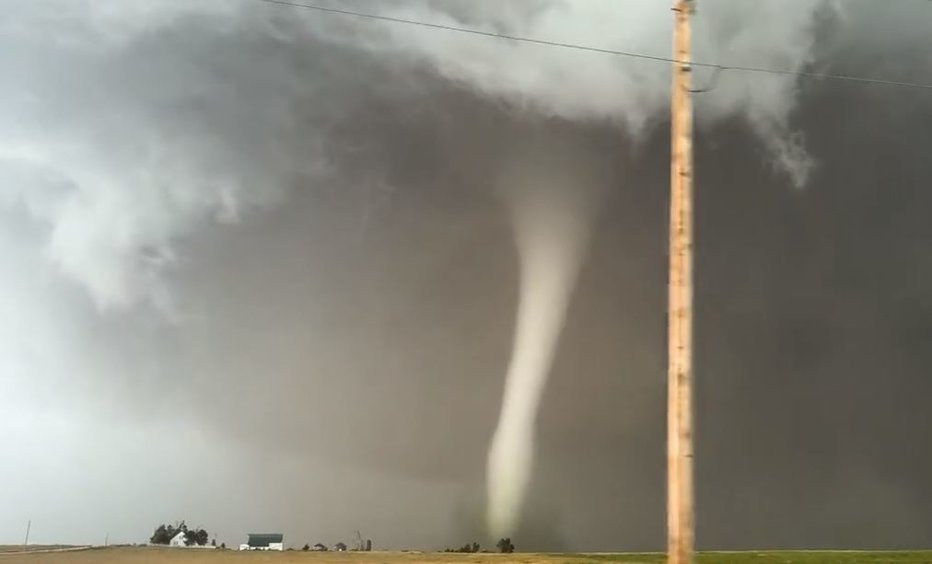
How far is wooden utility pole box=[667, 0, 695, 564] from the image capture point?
35.3 feet

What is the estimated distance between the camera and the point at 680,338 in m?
11.1

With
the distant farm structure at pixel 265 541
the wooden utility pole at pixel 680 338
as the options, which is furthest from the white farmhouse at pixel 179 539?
the wooden utility pole at pixel 680 338

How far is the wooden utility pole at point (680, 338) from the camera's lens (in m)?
10.8

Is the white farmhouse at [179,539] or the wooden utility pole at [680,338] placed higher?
the wooden utility pole at [680,338]

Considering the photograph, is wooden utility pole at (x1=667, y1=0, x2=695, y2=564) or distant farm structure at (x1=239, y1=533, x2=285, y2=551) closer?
wooden utility pole at (x1=667, y1=0, x2=695, y2=564)

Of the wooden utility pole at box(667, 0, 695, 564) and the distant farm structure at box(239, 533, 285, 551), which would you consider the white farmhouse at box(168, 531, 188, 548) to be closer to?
the distant farm structure at box(239, 533, 285, 551)

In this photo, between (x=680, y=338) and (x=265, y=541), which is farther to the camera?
(x=265, y=541)

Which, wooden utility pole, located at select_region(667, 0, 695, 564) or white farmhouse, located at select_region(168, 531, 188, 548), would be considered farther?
white farmhouse, located at select_region(168, 531, 188, 548)

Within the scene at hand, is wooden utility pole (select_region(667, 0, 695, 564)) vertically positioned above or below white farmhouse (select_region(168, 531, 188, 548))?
above

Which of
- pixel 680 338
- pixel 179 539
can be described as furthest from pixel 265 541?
pixel 680 338

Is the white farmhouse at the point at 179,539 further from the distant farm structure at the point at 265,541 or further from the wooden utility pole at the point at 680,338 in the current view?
the wooden utility pole at the point at 680,338

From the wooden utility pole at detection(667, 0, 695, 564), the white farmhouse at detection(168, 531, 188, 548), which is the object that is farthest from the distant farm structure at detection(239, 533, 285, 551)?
the wooden utility pole at detection(667, 0, 695, 564)

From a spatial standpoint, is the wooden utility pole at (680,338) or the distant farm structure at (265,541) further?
the distant farm structure at (265,541)

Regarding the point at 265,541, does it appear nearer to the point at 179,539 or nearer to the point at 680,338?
the point at 179,539
